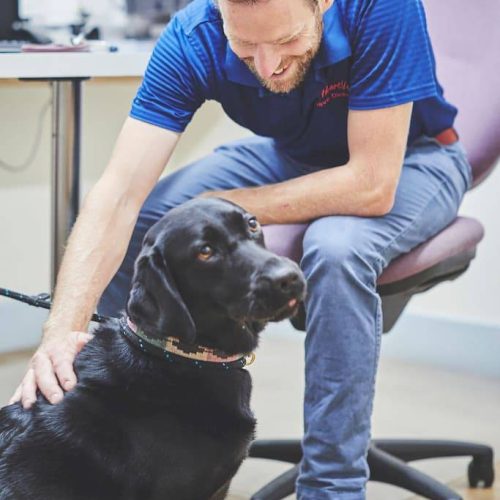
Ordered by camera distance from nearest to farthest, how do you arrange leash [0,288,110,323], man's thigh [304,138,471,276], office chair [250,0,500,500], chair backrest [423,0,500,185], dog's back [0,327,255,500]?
dog's back [0,327,255,500] → leash [0,288,110,323] → man's thigh [304,138,471,276] → office chair [250,0,500,500] → chair backrest [423,0,500,185]

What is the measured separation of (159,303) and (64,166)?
3.03 feet

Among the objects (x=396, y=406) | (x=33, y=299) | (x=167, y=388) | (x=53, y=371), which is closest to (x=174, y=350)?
(x=167, y=388)

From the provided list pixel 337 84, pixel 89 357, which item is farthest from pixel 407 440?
pixel 89 357

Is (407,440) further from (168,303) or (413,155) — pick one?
(168,303)

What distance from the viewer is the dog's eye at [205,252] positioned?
5.23 feet

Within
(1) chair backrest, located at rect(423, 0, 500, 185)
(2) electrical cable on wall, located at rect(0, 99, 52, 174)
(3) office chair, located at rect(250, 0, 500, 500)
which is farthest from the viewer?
(2) electrical cable on wall, located at rect(0, 99, 52, 174)

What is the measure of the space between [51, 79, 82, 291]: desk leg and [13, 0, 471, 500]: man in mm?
284

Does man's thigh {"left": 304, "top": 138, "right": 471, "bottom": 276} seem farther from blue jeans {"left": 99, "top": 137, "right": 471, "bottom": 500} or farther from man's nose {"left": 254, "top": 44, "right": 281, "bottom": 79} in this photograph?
man's nose {"left": 254, "top": 44, "right": 281, "bottom": 79}

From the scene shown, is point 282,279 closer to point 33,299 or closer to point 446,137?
point 33,299

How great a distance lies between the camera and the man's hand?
64.2 inches

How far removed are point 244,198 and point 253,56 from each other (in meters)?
0.27

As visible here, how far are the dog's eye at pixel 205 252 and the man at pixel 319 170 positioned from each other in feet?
0.87

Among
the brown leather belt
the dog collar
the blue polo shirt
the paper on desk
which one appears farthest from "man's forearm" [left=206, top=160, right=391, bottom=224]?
the paper on desk

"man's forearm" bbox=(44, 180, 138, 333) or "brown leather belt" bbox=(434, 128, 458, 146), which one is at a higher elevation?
"brown leather belt" bbox=(434, 128, 458, 146)
